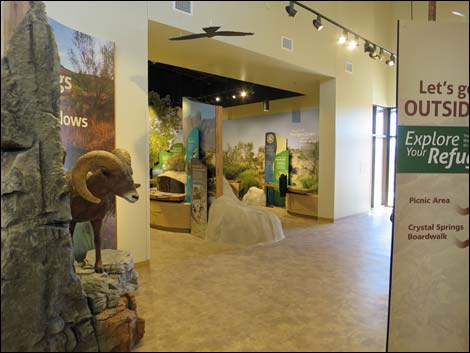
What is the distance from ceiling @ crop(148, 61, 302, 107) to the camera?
8.31m

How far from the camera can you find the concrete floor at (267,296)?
8.52 ft

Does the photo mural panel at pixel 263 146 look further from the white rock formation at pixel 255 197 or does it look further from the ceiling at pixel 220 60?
the ceiling at pixel 220 60

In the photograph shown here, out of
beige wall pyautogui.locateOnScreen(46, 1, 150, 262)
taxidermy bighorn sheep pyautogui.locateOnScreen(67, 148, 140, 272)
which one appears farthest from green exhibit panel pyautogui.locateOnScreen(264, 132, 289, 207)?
taxidermy bighorn sheep pyautogui.locateOnScreen(67, 148, 140, 272)

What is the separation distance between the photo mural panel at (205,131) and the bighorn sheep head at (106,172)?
3.17 m

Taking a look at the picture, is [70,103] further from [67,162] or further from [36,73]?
[36,73]

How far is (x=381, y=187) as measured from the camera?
31.7ft

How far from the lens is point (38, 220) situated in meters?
2.04

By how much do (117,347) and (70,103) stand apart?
99.5 inches

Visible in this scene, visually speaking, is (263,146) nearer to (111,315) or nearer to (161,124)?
(161,124)

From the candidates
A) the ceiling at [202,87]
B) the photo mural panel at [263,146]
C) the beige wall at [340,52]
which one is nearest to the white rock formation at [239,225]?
the beige wall at [340,52]

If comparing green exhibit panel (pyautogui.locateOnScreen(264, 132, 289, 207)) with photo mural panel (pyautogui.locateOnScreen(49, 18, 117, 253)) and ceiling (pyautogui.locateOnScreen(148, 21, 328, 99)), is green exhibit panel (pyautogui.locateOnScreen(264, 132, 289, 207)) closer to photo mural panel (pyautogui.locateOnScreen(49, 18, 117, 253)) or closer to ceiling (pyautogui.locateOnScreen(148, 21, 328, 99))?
ceiling (pyautogui.locateOnScreen(148, 21, 328, 99))

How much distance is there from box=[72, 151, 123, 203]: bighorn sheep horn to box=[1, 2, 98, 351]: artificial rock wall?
2.02 feet

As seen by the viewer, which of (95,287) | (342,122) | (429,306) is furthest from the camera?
(342,122)

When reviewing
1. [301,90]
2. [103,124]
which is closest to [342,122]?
[301,90]
